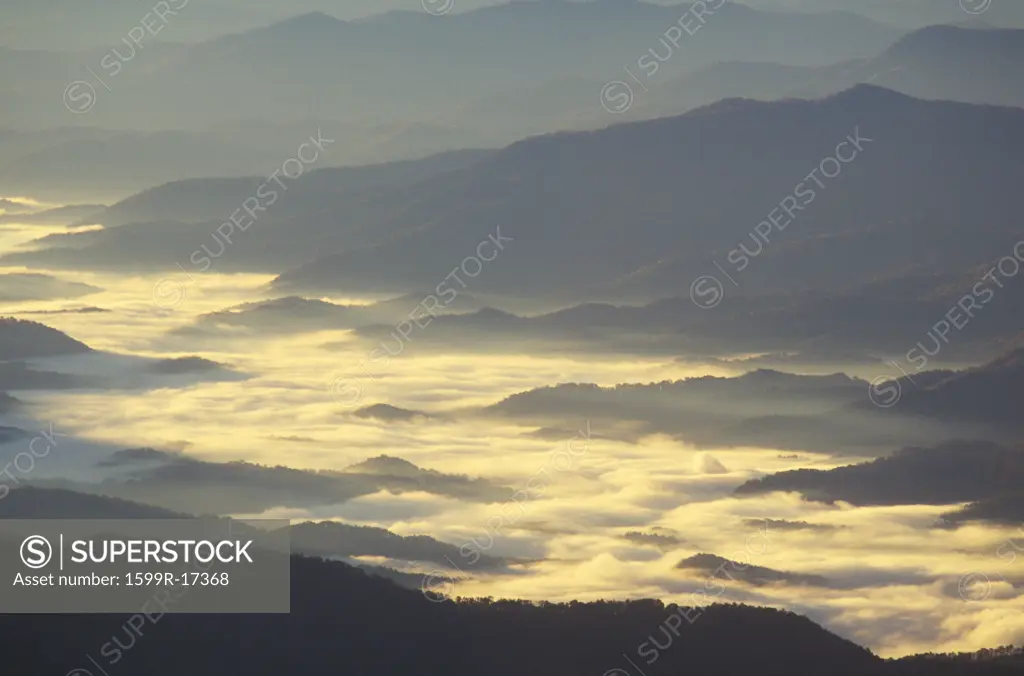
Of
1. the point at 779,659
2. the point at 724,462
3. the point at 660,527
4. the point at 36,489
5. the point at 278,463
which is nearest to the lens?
the point at 779,659

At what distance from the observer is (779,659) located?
91.9m

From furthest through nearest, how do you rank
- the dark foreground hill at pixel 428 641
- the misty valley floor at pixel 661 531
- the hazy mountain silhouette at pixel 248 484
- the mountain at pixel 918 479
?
the mountain at pixel 918 479 < the hazy mountain silhouette at pixel 248 484 < the misty valley floor at pixel 661 531 < the dark foreground hill at pixel 428 641

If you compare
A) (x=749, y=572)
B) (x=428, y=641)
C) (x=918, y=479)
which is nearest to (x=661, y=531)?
(x=749, y=572)

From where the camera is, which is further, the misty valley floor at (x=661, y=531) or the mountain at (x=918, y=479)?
the mountain at (x=918, y=479)

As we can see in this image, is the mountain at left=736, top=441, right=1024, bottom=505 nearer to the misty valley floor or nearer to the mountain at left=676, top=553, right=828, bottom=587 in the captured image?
the misty valley floor

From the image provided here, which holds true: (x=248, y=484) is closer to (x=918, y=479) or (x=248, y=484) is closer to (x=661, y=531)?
(x=661, y=531)

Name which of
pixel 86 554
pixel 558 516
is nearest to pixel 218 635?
pixel 86 554

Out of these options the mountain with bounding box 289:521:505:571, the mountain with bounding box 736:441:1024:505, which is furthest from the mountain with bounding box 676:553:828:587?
the mountain with bounding box 736:441:1024:505

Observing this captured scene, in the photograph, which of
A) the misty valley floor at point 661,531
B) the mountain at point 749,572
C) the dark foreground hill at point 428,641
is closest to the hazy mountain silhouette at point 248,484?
the misty valley floor at point 661,531

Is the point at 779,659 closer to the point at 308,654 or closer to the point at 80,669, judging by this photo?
the point at 308,654

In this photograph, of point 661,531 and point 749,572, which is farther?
point 661,531

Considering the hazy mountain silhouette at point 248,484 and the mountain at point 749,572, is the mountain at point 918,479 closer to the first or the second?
the mountain at point 749,572

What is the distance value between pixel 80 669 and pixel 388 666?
615 inches

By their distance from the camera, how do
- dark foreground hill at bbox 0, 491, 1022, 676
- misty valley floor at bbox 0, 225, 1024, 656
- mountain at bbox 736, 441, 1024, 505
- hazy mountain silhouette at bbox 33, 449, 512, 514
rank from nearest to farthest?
1. dark foreground hill at bbox 0, 491, 1022, 676
2. misty valley floor at bbox 0, 225, 1024, 656
3. hazy mountain silhouette at bbox 33, 449, 512, 514
4. mountain at bbox 736, 441, 1024, 505
